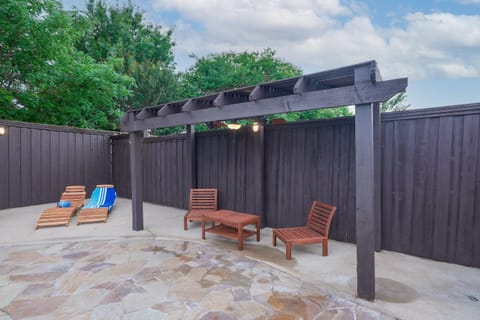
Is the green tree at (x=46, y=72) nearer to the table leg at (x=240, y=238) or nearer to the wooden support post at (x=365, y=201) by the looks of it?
the table leg at (x=240, y=238)

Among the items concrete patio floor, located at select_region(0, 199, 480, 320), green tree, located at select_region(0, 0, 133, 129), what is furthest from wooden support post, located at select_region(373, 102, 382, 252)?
green tree, located at select_region(0, 0, 133, 129)

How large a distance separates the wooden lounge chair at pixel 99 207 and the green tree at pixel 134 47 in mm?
6871

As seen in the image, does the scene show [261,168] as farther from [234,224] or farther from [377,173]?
[377,173]

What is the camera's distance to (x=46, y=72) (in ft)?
29.5

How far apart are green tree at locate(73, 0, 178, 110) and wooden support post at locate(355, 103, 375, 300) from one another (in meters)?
11.5

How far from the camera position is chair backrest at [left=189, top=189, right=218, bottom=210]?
567 cm

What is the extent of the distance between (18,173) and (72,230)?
3.46 m

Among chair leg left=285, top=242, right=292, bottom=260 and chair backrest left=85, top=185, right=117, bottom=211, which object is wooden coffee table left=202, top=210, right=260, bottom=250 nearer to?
chair leg left=285, top=242, right=292, bottom=260

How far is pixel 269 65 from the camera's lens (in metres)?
14.2

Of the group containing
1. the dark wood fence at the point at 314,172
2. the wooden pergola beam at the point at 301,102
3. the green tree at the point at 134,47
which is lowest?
the dark wood fence at the point at 314,172

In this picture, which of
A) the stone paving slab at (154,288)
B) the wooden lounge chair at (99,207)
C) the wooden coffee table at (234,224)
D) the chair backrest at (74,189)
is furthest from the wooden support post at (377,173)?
the chair backrest at (74,189)

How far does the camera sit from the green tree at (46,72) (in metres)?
7.96

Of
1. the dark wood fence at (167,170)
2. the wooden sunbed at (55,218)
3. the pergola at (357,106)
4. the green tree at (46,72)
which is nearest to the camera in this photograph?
the pergola at (357,106)

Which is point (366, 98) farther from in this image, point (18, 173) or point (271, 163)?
point (18, 173)
